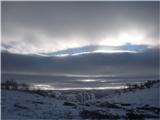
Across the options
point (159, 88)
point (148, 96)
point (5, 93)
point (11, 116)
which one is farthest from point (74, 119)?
point (159, 88)

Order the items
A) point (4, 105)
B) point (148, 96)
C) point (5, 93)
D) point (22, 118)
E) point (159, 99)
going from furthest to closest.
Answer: point (148, 96) < point (159, 99) < point (5, 93) < point (4, 105) < point (22, 118)

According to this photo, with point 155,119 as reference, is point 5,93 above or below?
above

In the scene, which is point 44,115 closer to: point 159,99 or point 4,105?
point 4,105

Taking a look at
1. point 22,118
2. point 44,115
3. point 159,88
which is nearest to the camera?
point 22,118

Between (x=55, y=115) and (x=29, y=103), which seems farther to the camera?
(x=29, y=103)

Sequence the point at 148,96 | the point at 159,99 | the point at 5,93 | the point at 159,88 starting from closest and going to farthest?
1. the point at 5,93
2. the point at 159,99
3. the point at 148,96
4. the point at 159,88

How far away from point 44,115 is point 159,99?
106 feet

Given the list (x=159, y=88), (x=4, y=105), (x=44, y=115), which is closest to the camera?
(x=44, y=115)

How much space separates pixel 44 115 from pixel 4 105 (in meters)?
5.02

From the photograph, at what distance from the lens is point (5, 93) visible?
124 feet

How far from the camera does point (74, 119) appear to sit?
27219 millimetres

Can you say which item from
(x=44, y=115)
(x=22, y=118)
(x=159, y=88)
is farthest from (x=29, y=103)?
(x=159, y=88)

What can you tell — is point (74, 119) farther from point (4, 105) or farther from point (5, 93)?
point (5, 93)

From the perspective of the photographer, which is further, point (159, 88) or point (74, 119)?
point (159, 88)
